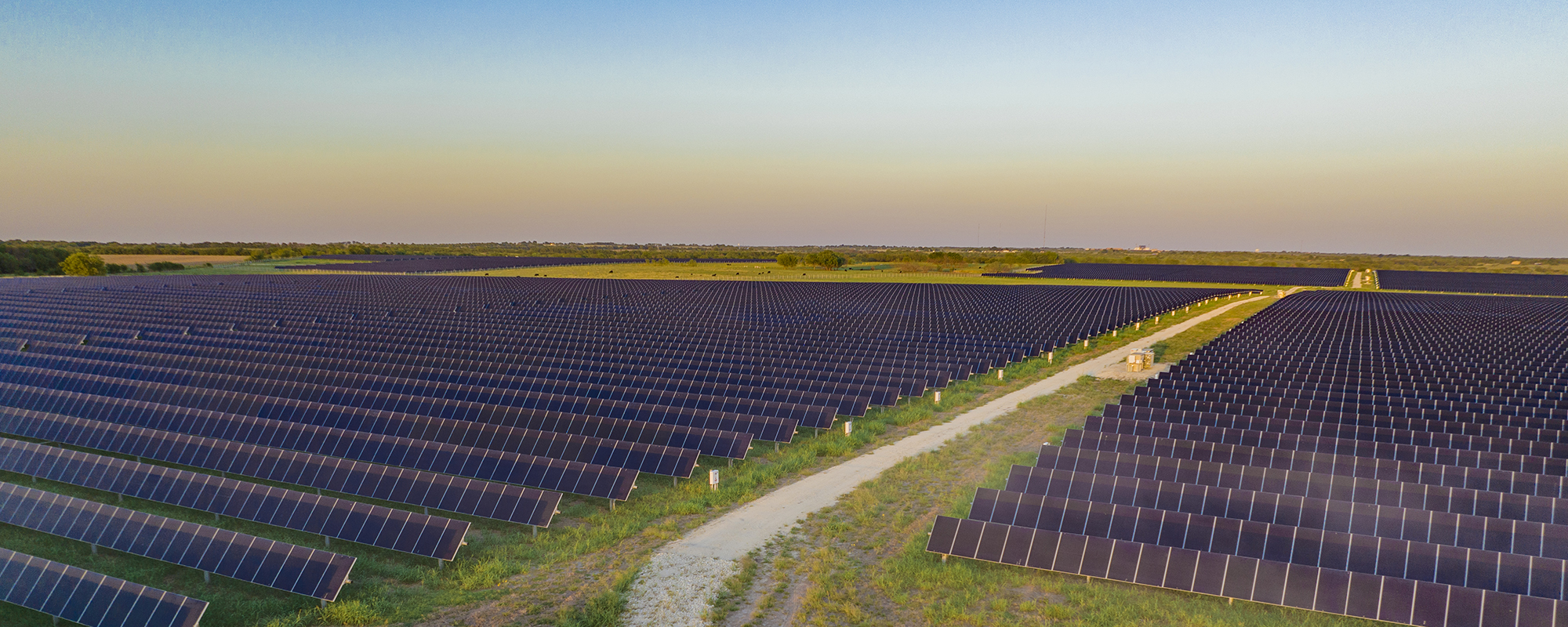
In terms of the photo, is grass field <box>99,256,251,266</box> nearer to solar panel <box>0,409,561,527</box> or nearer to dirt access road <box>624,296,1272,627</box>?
solar panel <box>0,409,561,527</box>

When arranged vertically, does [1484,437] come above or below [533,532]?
above

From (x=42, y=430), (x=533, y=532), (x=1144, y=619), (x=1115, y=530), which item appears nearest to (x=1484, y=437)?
(x=1115, y=530)

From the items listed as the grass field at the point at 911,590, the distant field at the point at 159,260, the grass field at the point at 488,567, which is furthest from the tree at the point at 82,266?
the grass field at the point at 911,590

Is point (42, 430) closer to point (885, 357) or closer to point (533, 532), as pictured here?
point (533, 532)

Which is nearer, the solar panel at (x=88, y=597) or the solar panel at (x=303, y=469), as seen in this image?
the solar panel at (x=88, y=597)

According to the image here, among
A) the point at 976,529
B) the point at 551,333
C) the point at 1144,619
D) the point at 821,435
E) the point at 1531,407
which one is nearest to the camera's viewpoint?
the point at 1144,619

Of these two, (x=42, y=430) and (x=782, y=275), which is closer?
(x=42, y=430)

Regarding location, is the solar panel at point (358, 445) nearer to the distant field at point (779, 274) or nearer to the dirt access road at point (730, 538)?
the dirt access road at point (730, 538)
